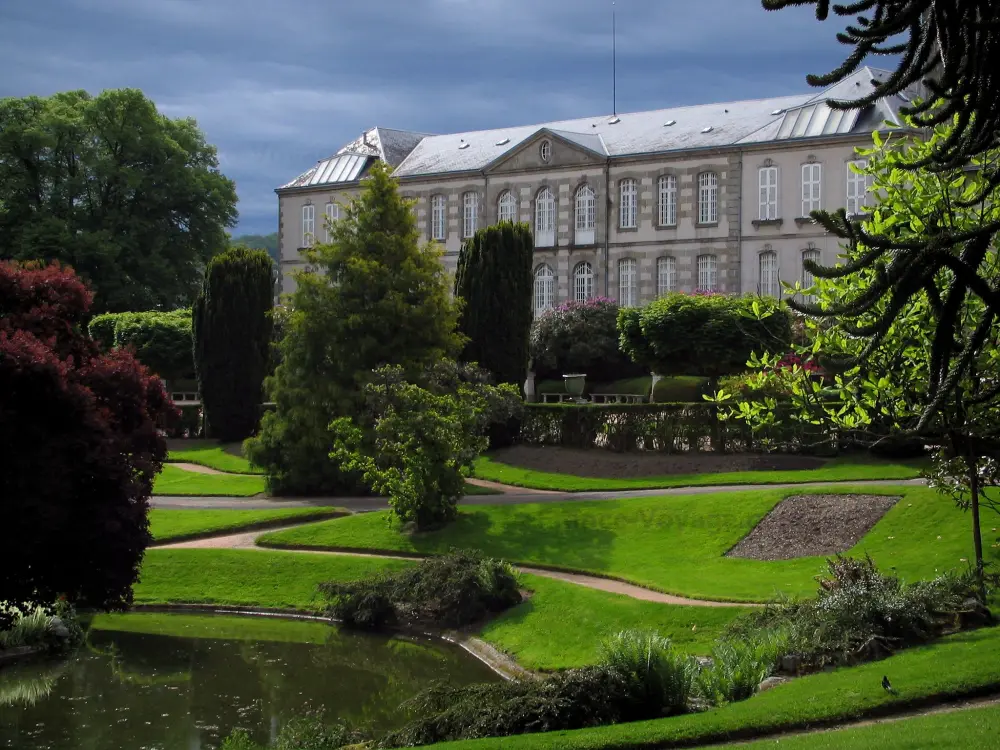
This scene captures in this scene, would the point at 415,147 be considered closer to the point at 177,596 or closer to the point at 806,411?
the point at 177,596

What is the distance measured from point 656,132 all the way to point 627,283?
24.2 ft

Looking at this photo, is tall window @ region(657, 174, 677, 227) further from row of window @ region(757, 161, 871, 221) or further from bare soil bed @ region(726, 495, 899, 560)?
bare soil bed @ region(726, 495, 899, 560)

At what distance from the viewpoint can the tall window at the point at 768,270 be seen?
180 feet

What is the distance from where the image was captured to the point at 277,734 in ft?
48.1

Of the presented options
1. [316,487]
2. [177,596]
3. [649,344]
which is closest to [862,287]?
[177,596]

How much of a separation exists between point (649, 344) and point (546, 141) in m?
21.2

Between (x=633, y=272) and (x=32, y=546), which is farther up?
(x=633, y=272)

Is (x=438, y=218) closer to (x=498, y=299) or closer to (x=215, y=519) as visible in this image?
(x=498, y=299)

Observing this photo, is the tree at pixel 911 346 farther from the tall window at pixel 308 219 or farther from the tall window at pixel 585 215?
the tall window at pixel 308 219

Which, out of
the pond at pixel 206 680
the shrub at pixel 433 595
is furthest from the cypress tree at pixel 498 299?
the pond at pixel 206 680

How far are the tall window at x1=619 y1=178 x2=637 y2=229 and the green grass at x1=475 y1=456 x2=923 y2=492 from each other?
26.8 meters

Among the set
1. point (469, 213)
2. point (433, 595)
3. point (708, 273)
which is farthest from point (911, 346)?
point (469, 213)

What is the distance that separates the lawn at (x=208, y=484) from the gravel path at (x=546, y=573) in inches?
240

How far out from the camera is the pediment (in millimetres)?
58812
